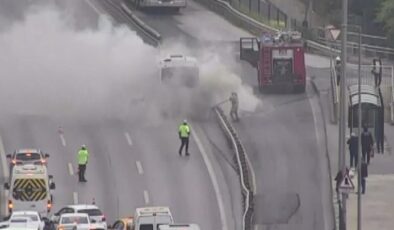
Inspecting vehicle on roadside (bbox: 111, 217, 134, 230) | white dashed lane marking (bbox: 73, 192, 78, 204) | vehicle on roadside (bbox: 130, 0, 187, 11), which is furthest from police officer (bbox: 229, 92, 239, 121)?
vehicle on roadside (bbox: 130, 0, 187, 11)

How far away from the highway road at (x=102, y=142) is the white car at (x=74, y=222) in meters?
3.81

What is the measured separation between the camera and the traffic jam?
51625 millimetres

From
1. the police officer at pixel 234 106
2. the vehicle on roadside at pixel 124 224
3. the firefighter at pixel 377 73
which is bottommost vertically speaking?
the vehicle on roadside at pixel 124 224

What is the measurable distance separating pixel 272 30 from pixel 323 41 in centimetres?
271

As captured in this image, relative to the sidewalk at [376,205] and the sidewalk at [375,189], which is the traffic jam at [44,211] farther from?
the sidewalk at [375,189]

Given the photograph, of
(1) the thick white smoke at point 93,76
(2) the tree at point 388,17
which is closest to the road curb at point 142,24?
(1) the thick white smoke at point 93,76

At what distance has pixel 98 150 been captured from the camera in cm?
6444

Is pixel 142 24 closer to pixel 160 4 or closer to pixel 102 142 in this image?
pixel 160 4

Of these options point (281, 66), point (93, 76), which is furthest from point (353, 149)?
point (93, 76)

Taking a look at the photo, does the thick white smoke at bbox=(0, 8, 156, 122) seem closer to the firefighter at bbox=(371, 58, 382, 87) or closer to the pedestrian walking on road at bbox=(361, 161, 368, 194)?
the firefighter at bbox=(371, 58, 382, 87)

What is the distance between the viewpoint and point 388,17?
88.8 m

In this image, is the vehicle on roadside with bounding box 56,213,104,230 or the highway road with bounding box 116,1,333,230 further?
the highway road with bounding box 116,1,333,230

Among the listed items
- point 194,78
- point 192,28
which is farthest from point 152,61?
point 192,28

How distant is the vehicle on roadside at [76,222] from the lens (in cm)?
5203
